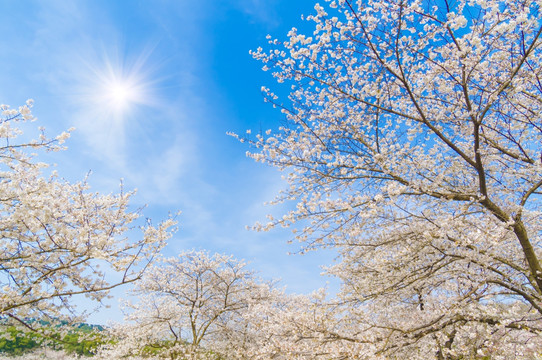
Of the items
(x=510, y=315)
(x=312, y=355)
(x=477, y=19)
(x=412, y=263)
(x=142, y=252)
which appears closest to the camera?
(x=477, y=19)

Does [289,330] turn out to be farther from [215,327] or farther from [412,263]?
[215,327]

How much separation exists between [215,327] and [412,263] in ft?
43.7

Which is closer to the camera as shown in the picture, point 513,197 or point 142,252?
point 142,252

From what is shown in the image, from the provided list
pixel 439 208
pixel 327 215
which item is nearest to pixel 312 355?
pixel 327 215

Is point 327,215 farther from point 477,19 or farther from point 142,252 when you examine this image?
point 477,19

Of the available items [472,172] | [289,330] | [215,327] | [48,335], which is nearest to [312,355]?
[289,330]

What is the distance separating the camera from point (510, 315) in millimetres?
4703

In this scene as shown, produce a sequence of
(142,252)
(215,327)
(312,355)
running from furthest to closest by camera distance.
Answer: (215,327) → (312,355) → (142,252)

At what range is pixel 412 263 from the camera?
5.78 m

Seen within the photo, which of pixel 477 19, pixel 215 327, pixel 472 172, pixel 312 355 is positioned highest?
pixel 477 19

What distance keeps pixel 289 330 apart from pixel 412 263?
115 inches

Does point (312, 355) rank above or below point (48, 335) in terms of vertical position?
below

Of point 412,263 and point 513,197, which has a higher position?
point 513,197

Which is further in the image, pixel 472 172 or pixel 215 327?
pixel 215 327
